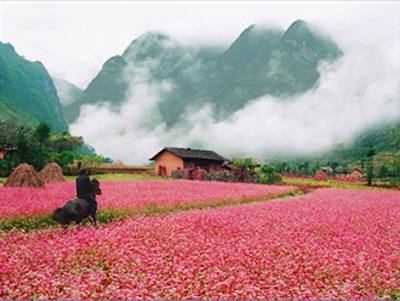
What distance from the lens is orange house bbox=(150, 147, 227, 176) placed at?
201 feet

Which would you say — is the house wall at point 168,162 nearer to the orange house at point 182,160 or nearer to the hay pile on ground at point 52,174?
the orange house at point 182,160

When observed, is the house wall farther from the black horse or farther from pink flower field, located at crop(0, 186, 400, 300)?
pink flower field, located at crop(0, 186, 400, 300)

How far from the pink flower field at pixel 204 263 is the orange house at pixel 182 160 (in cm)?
4835

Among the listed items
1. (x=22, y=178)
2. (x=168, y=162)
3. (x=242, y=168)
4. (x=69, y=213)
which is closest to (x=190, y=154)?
(x=168, y=162)

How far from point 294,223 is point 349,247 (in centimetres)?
310

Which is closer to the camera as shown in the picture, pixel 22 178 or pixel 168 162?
pixel 22 178

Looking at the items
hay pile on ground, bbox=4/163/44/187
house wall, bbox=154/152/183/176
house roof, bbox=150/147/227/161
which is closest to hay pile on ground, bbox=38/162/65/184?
hay pile on ground, bbox=4/163/44/187

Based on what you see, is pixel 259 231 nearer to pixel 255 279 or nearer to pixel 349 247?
pixel 349 247

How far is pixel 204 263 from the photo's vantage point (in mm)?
8227

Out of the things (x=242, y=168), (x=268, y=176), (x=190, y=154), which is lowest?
(x=268, y=176)

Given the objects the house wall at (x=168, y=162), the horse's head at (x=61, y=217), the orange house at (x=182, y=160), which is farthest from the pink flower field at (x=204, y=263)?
the house wall at (x=168, y=162)

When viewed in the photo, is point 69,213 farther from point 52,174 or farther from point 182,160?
point 182,160

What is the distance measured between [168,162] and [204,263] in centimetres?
5534

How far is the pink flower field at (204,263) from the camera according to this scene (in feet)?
22.3
